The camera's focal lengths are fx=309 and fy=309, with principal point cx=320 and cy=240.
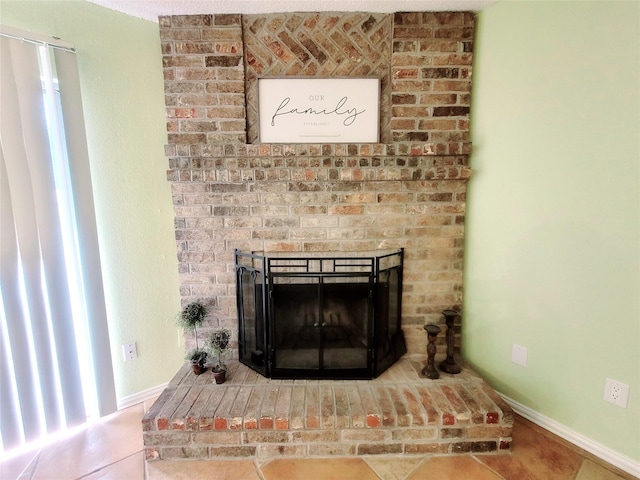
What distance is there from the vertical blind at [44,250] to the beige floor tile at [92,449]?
105mm

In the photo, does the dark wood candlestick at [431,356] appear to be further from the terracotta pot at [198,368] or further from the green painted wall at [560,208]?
the terracotta pot at [198,368]

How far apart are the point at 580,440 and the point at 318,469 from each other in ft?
4.29

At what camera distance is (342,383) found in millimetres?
1795

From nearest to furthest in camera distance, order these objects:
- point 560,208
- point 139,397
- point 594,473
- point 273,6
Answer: point 594,473, point 560,208, point 273,6, point 139,397

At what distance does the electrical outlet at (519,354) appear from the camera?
1.73 metres

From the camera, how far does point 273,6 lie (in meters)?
1.73

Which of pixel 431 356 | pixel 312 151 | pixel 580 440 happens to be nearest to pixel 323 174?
pixel 312 151

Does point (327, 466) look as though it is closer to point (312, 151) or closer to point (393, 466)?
point (393, 466)

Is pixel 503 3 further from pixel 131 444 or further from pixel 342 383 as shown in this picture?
pixel 131 444

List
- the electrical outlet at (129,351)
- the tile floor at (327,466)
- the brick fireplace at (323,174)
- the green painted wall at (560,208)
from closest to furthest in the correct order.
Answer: the green painted wall at (560,208) → the tile floor at (327,466) → the brick fireplace at (323,174) → the electrical outlet at (129,351)

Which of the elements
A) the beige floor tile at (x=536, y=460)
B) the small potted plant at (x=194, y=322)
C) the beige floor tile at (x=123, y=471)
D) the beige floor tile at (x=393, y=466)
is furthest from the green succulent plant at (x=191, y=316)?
the beige floor tile at (x=536, y=460)

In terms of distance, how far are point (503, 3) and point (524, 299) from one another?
5.32 ft

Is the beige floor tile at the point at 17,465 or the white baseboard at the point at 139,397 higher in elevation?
the white baseboard at the point at 139,397

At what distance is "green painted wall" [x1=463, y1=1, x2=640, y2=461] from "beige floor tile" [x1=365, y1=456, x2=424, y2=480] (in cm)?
76
